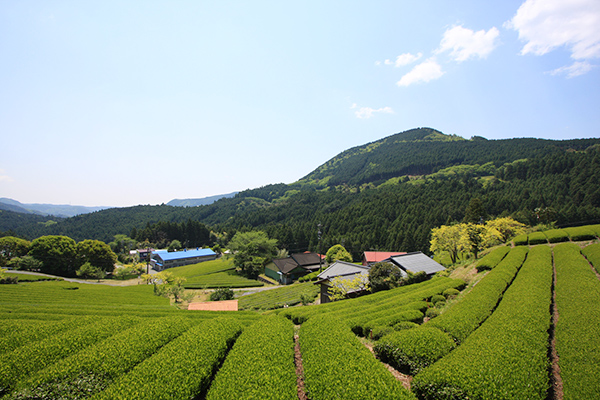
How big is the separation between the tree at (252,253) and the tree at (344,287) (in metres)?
39.2

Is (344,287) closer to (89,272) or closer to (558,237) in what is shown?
(558,237)

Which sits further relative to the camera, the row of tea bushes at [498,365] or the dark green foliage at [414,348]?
the dark green foliage at [414,348]

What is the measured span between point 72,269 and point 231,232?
2113 inches

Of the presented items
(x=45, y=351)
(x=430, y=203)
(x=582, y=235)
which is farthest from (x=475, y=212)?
(x=45, y=351)

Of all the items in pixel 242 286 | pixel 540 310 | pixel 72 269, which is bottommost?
pixel 242 286

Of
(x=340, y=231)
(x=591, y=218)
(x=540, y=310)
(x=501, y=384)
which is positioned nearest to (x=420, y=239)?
(x=340, y=231)

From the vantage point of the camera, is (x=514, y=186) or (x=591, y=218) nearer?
(x=591, y=218)

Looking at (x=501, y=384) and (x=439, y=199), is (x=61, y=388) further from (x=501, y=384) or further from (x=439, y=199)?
(x=439, y=199)

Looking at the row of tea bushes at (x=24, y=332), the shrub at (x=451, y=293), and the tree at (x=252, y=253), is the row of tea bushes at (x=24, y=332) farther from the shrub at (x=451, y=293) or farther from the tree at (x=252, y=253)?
the tree at (x=252, y=253)

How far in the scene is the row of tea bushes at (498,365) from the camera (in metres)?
6.61

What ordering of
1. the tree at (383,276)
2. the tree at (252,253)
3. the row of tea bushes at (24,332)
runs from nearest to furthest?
the row of tea bushes at (24,332)
the tree at (383,276)
the tree at (252,253)

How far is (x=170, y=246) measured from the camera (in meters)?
94.9

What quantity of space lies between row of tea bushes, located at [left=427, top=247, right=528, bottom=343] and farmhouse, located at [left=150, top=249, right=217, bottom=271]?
79396 mm

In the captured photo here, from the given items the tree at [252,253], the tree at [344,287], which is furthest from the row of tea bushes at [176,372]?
the tree at [252,253]
